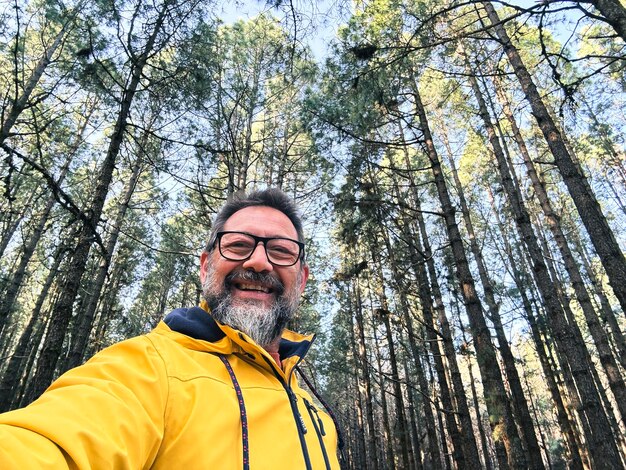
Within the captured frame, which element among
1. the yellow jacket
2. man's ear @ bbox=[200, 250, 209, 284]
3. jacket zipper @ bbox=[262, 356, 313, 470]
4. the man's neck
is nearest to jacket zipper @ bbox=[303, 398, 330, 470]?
the yellow jacket

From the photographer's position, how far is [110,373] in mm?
872

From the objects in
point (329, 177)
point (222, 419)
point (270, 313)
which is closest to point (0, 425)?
point (222, 419)

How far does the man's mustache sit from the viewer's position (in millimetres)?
1688

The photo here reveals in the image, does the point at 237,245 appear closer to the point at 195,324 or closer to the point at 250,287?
the point at 250,287

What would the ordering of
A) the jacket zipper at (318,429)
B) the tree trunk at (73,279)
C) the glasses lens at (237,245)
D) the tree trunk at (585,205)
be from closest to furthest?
1. the jacket zipper at (318,429)
2. the glasses lens at (237,245)
3. the tree trunk at (585,205)
4. the tree trunk at (73,279)

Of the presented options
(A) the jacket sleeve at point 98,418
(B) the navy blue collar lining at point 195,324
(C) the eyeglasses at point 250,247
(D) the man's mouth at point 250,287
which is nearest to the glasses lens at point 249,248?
(C) the eyeglasses at point 250,247

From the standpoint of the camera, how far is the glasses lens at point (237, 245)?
175cm

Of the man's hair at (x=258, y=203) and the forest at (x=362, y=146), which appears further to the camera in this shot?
the forest at (x=362, y=146)

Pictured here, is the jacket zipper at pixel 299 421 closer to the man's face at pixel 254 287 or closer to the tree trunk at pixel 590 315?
the man's face at pixel 254 287

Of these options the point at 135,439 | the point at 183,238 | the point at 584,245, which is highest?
the point at 584,245

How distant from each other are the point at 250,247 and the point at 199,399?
2.91 ft

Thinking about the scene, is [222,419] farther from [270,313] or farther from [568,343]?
[568,343]

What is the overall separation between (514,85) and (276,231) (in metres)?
10.1

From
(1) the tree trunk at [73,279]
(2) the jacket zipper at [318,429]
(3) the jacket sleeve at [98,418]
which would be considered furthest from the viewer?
(1) the tree trunk at [73,279]
